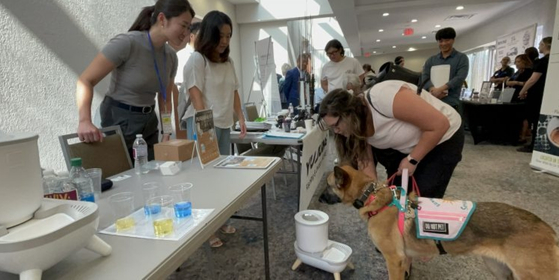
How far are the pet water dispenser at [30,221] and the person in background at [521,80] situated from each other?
5925 mm

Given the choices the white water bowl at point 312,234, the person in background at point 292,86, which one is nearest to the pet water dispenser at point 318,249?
the white water bowl at point 312,234

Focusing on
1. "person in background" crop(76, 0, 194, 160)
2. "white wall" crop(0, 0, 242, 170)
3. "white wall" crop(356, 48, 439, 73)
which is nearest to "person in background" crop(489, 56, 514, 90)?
"person in background" crop(76, 0, 194, 160)

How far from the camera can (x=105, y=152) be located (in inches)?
56.9

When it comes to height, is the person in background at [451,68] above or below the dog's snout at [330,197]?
above

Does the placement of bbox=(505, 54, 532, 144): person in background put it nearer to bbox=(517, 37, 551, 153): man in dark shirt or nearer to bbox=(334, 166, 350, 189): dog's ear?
bbox=(517, 37, 551, 153): man in dark shirt

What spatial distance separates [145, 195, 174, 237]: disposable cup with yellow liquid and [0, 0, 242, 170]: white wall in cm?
191

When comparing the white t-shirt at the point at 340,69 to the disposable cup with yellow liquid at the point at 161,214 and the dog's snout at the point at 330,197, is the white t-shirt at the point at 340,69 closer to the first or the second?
the dog's snout at the point at 330,197

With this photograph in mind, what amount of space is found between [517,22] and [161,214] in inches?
345

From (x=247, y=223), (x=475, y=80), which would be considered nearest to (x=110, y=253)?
(x=247, y=223)

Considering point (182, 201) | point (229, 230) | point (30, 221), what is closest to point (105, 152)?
point (182, 201)

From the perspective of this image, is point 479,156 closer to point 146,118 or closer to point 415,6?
point 415,6

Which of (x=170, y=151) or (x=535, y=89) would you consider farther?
(x=535, y=89)

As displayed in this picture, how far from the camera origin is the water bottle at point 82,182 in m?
0.96

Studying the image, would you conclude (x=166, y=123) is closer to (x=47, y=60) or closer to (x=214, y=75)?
(x=214, y=75)
